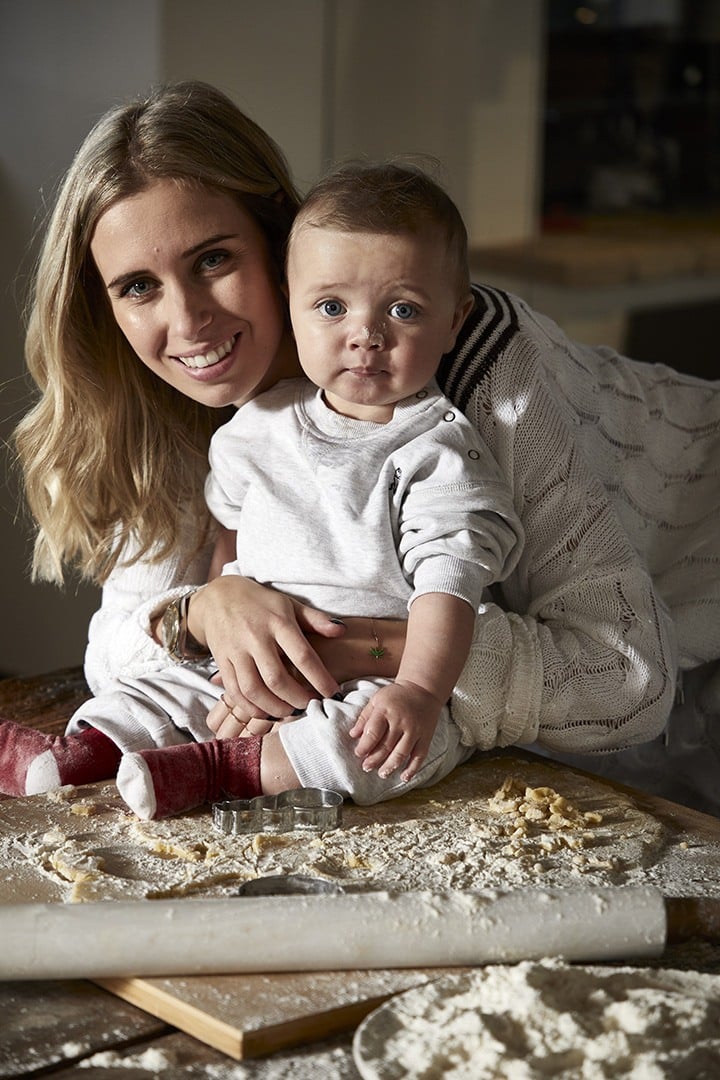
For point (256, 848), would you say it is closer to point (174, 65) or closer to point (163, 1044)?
point (163, 1044)

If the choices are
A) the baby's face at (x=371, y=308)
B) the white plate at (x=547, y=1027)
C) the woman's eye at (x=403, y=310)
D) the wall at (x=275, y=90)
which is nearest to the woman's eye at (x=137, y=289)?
the baby's face at (x=371, y=308)

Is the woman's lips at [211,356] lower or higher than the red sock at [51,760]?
higher

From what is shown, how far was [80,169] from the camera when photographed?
1.40 meters

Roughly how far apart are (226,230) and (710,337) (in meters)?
3.37

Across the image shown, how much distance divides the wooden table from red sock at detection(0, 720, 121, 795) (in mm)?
351

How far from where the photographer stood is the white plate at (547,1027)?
2.59 feet

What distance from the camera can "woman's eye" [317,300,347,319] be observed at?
4.14ft

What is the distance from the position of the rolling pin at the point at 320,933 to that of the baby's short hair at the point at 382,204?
→ 23.6 inches

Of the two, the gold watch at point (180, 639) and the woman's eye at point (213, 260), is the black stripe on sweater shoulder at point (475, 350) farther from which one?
the gold watch at point (180, 639)

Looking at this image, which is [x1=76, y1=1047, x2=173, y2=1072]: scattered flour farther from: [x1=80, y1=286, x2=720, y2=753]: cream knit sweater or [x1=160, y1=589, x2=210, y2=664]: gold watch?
[x1=160, y1=589, x2=210, y2=664]: gold watch

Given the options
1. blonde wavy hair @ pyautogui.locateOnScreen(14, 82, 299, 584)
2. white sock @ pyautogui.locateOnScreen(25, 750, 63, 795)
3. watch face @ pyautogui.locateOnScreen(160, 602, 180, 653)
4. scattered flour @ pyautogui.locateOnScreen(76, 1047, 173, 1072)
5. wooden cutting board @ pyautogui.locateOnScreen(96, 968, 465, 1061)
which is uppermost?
blonde wavy hair @ pyautogui.locateOnScreen(14, 82, 299, 584)

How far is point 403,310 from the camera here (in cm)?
125

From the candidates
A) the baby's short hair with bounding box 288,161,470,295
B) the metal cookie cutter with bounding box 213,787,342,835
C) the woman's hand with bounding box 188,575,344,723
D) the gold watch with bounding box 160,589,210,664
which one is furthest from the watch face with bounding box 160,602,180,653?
the baby's short hair with bounding box 288,161,470,295

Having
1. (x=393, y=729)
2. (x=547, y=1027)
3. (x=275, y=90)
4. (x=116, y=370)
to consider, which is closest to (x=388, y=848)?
(x=393, y=729)
